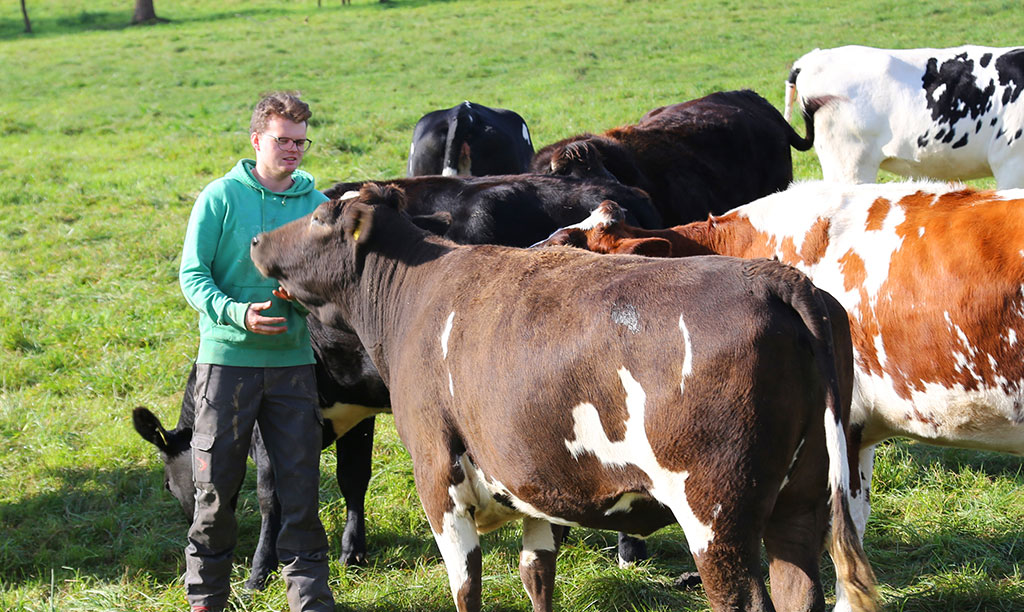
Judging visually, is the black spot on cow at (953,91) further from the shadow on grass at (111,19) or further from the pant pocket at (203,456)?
the shadow on grass at (111,19)

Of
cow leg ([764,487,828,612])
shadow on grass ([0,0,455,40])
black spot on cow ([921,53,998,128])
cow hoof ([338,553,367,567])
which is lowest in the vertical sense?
cow hoof ([338,553,367,567])

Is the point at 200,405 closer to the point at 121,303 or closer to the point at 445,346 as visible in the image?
the point at 445,346

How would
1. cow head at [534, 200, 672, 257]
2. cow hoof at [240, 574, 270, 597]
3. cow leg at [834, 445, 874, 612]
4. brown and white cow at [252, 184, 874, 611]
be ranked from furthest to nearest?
cow hoof at [240, 574, 270, 597] → cow head at [534, 200, 672, 257] → cow leg at [834, 445, 874, 612] → brown and white cow at [252, 184, 874, 611]

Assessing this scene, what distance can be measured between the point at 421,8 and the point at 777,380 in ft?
104

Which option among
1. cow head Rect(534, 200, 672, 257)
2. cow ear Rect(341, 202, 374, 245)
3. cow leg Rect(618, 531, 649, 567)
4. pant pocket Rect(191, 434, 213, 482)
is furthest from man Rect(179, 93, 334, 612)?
cow leg Rect(618, 531, 649, 567)

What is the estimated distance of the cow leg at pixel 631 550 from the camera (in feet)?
16.2

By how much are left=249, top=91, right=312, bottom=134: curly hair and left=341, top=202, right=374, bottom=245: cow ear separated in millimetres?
459

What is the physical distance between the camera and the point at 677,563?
4.97 meters

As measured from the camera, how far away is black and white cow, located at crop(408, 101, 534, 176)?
907 centimetres

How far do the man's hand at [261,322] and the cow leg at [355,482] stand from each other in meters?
1.60

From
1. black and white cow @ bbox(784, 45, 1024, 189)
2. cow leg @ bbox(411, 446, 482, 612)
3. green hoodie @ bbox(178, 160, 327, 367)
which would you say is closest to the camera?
cow leg @ bbox(411, 446, 482, 612)

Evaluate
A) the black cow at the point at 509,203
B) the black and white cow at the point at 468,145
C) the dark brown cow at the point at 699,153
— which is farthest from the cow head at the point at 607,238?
the black and white cow at the point at 468,145

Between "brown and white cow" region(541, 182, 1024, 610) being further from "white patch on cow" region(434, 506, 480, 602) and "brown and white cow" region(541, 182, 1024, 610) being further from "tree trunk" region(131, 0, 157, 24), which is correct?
"tree trunk" region(131, 0, 157, 24)

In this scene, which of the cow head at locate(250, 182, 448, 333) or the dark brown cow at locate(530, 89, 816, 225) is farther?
the dark brown cow at locate(530, 89, 816, 225)
